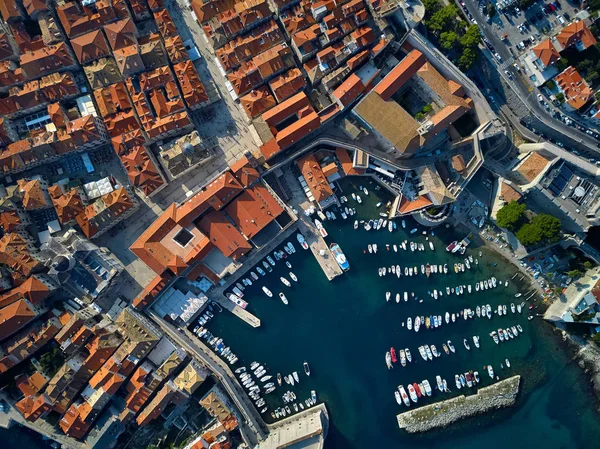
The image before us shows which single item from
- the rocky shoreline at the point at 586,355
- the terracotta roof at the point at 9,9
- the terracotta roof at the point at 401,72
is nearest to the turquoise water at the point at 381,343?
the rocky shoreline at the point at 586,355

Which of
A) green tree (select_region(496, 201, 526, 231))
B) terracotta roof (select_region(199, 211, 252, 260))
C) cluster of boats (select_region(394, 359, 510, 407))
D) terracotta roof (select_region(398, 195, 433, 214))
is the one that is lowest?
cluster of boats (select_region(394, 359, 510, 407))

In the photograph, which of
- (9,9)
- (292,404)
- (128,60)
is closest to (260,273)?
(292,404)

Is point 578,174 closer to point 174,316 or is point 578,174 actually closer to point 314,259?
point 314,259

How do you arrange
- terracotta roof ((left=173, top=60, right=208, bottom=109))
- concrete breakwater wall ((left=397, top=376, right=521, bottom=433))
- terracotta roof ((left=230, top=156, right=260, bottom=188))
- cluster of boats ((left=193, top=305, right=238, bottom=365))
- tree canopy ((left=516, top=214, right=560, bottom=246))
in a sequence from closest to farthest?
terracotta roof ((left=173, top=60, right=208, bottom=109)) → terracotta roof ((left=230, top=156, right=260, bottom=188)) → tree canopy ((left=516, top=214, right=560, bottom=246)) → cluster of boats ((left=193, top=305, right=238, bottom=365)) → concrete breakwater wall ((left=397, top=376, right=521, bottom=433))

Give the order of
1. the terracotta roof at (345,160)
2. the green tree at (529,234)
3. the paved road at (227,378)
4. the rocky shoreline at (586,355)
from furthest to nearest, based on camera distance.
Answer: the rocky shoreline at (586,355) < the terracotta roof at (345,160) < the paved road at (227,378) < the green tree at (529,234)

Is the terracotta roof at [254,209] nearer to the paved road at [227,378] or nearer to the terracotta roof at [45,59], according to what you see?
the paved road at [227,378]

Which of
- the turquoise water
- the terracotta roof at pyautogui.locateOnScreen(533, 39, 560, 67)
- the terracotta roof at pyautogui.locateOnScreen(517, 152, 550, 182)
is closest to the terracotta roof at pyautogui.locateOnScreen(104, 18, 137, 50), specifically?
the turquoise water

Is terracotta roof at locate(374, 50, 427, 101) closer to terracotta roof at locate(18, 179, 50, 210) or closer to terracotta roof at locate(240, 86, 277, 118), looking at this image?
terracotta roof at locate(240, 86, 277, 118)

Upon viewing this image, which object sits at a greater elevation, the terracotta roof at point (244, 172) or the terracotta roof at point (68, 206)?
the terracotta roof at point (68, 206)
